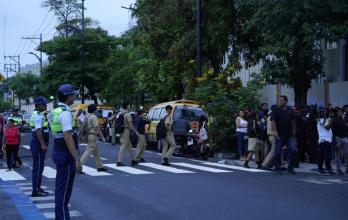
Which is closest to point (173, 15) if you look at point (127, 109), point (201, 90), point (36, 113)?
point (201, 90)

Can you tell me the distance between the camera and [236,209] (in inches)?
391

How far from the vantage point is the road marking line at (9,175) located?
15.1 metres

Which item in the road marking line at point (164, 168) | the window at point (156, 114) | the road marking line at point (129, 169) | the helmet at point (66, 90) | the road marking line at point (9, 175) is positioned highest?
the helmet at point (66, 90)

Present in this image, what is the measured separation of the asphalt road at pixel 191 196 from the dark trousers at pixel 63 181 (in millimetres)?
1492

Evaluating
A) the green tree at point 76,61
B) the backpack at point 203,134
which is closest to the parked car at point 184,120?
the backpack at point 203,134

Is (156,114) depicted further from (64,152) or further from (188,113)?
(64,152)

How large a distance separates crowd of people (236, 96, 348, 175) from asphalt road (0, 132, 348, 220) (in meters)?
0.68

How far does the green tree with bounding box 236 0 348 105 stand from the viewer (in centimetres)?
1961

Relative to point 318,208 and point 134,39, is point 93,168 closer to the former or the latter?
point 318,208

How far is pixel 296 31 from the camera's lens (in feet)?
67.8

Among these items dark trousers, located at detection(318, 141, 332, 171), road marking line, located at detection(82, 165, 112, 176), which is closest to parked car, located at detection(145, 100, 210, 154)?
road marking line, located at detection(82, 165, 112, 176)

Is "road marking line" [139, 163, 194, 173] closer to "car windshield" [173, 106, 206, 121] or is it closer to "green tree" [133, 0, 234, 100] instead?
"car windshield" [173, 106, 206, 121]

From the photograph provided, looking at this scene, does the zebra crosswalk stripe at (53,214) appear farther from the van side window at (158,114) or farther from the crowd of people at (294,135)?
the van side window at (158,114)

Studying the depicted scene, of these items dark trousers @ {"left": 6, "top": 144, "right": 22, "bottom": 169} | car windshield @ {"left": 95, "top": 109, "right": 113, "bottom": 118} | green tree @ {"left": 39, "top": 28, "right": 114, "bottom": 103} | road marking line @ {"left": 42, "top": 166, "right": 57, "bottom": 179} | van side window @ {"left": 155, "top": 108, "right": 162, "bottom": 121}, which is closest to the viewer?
road marking line @ {"left": 42, "top": 166, "right": 57, "bottom": 179}
